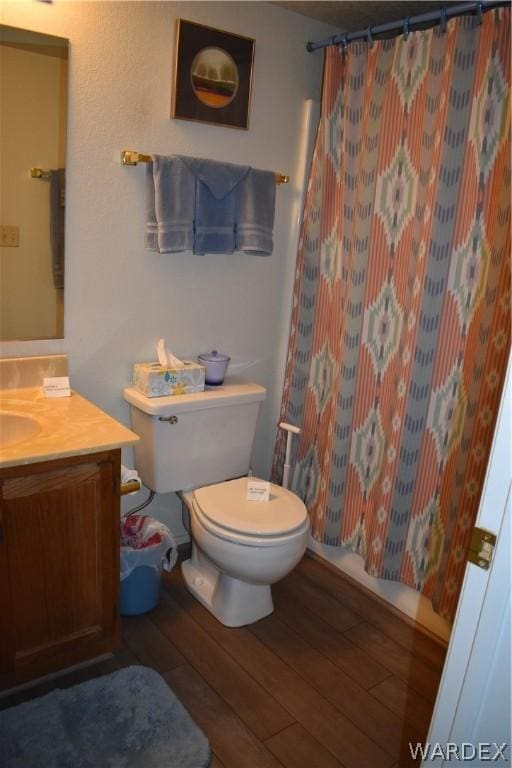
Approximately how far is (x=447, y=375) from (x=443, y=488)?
411mm

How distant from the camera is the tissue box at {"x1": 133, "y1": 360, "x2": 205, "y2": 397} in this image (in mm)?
2146

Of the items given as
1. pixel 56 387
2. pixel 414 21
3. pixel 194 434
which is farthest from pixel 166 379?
pixel 414 21

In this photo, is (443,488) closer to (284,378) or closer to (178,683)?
(284,378)

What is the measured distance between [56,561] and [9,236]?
1036 mm

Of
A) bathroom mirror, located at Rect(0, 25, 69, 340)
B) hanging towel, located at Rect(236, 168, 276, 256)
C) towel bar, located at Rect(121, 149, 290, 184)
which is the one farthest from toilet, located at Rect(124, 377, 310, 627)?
towel bar, located at Rect(121, 149, 290, 184)

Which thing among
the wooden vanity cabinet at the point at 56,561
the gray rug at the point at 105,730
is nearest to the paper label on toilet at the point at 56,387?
the wooden vanity cabinet at the point at 56,561

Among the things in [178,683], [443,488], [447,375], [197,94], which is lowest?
[178,683]

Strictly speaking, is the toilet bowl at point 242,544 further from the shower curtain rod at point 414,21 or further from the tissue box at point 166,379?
the shower curtain rod at point 414,21

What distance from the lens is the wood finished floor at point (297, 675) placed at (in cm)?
171

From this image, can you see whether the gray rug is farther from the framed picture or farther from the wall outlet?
the framed picture

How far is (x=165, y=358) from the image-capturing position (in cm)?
222

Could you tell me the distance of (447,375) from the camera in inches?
79.2

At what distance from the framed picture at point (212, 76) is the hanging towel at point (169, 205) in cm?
23

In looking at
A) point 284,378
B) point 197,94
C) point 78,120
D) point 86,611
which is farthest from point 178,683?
point 197,94
